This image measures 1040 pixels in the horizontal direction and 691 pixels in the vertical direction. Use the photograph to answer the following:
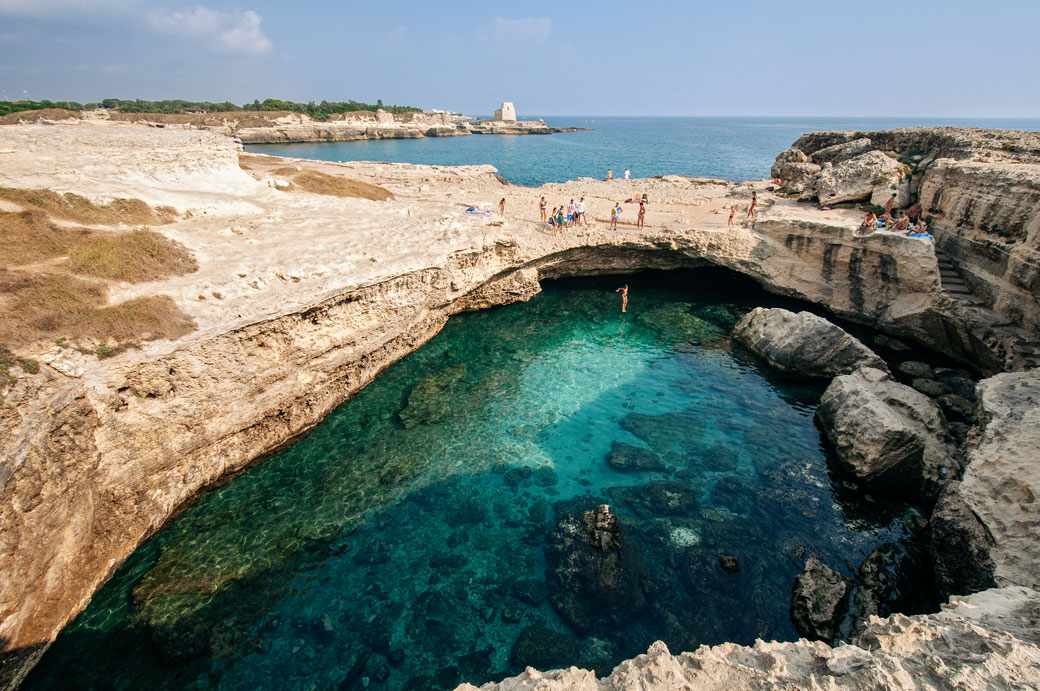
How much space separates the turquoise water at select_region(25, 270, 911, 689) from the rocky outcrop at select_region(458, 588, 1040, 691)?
385 cm

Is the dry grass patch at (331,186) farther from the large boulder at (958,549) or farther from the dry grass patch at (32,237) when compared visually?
the large boulder at (958,549)

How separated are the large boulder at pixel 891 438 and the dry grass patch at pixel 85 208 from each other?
77.4 ft

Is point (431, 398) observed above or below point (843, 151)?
below

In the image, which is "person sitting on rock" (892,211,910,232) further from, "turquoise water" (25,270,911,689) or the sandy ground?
"turquoise water" (25,270,911,689)

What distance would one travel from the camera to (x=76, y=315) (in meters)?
11.0

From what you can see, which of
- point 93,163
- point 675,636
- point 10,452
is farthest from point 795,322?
point 93,163

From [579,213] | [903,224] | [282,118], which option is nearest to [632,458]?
[579,213]

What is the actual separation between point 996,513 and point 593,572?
811 centimetres

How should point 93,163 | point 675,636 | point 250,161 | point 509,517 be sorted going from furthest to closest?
point 250,161
point 93,163
point 509,517
point 675,636

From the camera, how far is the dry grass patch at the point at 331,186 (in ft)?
81.4

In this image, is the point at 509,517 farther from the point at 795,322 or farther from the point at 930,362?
the point at 930,362

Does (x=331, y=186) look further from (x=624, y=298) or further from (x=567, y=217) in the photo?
(x=624, y=298)

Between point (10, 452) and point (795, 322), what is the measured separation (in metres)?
23.7

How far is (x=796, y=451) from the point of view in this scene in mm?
14844
